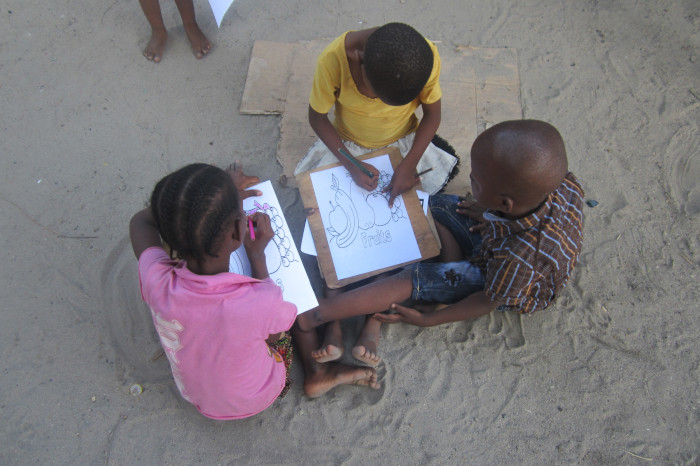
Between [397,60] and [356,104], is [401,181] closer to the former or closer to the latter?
[356,104]

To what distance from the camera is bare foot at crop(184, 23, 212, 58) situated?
2680 millimetres

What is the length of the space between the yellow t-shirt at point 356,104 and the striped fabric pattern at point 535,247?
0.63 m

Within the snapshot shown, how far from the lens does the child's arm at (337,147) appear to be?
197 centimetres

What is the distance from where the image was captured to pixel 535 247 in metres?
1.53

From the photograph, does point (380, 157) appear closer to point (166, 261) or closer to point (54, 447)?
point (166, 261)

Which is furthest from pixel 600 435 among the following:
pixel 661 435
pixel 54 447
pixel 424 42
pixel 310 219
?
pixel 54 447

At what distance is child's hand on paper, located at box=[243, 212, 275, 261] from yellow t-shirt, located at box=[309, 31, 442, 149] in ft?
1.79

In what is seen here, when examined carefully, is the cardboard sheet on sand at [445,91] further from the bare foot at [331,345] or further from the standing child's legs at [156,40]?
the bare foot at [331,345]

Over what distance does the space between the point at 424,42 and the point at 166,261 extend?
109cm

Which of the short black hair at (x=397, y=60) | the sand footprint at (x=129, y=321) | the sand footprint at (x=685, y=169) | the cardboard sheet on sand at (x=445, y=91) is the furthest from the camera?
the cardboard sheet on sand at (x=445, y=91)

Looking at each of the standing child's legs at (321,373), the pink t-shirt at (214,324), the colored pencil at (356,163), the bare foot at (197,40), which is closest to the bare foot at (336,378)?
the standing child's legs at (321,373)

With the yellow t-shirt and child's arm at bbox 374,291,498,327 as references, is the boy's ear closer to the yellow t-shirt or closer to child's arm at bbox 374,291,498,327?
child's arm at bbox 374,291,498,327

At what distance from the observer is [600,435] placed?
5.83ft

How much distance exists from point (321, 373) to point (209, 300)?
75cm
